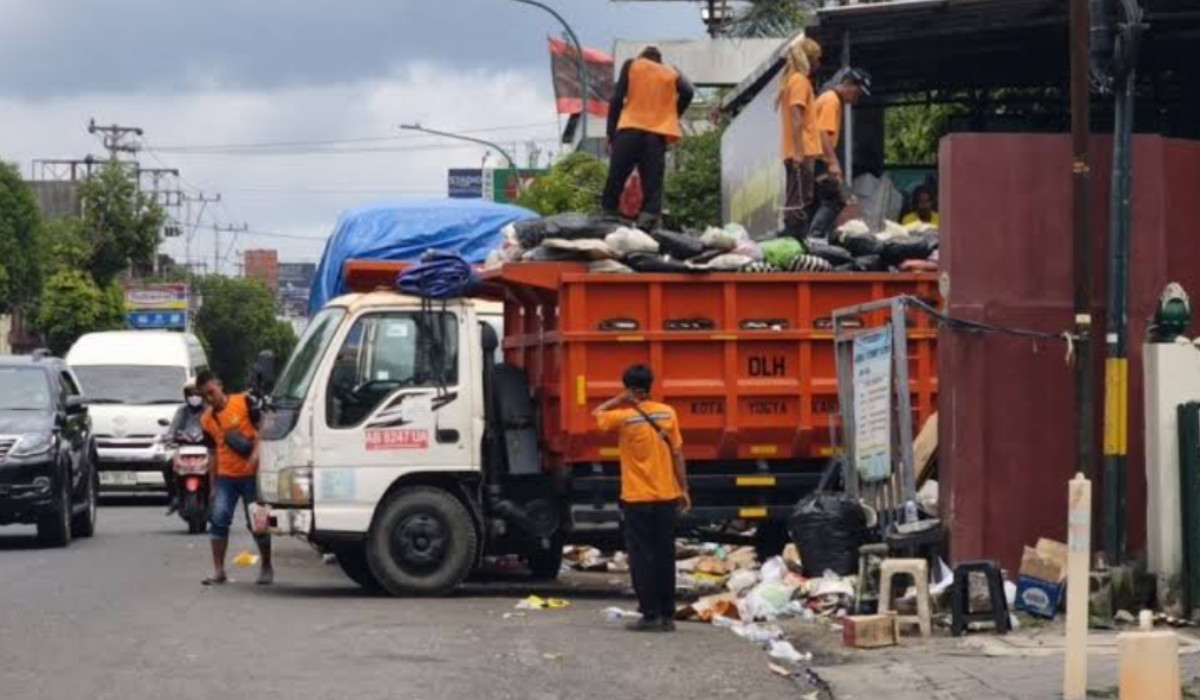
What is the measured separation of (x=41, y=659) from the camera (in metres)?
12.3

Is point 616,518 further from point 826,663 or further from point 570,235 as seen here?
point 826,663

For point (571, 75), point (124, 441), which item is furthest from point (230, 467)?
point (571, 75)

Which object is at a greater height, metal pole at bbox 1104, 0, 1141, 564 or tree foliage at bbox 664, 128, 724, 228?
tree foliage at bbox 664, 128, 724, 228

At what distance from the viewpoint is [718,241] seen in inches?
650

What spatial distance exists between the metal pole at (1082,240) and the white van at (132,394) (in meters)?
18.3

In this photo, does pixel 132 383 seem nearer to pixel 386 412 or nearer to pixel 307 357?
pixel 307 357

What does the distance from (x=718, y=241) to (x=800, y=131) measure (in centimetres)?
278

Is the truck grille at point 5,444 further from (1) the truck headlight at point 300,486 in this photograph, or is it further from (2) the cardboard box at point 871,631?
(2) the cardboard box at point 871,631

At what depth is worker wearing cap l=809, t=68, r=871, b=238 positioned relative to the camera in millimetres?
18812

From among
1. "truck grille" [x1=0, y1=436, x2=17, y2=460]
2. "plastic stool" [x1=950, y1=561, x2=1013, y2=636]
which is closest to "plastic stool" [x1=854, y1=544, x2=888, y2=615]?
"plastic stool" [x1=950, y1=561, x2=1013, y2=636]

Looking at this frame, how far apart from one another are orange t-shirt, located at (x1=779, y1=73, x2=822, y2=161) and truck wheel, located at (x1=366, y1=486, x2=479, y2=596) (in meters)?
4.93

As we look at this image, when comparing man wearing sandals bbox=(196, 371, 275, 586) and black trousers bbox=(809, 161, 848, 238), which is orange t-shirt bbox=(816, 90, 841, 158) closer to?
black trousers bbox=(809, 161, 848, 238)

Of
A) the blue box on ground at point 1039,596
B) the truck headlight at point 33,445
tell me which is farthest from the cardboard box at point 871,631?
the truck headlight at point 33,445

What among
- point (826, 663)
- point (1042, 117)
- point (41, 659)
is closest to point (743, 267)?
point (826, 663)
